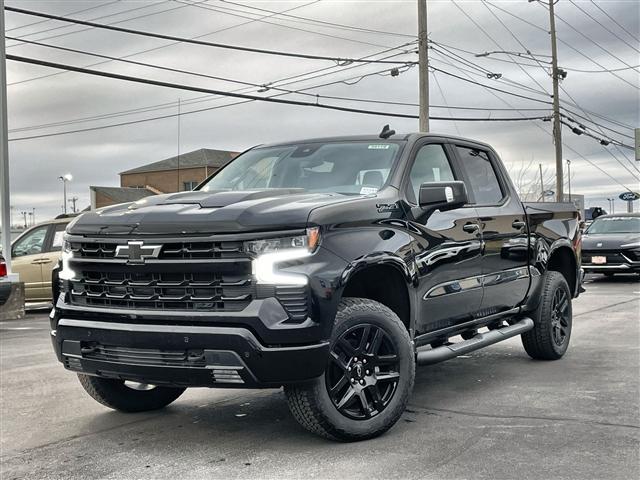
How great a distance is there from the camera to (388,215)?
4949 mm

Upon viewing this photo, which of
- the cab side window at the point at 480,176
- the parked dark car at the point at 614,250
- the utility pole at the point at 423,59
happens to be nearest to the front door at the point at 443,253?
the cab side window at the point at 480,176

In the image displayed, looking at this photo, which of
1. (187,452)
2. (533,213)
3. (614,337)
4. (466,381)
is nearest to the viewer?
(187,452)

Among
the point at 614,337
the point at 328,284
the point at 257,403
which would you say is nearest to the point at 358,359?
the point at 328,284

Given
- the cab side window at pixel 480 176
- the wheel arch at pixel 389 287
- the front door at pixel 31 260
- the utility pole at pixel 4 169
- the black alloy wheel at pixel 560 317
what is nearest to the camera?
the wheel arch at pixel 389 287

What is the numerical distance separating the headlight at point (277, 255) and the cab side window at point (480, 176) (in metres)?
2.48

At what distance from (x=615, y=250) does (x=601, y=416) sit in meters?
13.5

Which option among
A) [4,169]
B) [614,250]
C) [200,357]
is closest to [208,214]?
[200,357]

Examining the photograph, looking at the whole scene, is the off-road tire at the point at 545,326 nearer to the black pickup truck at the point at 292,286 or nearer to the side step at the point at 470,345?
the side step at the point at 470,345

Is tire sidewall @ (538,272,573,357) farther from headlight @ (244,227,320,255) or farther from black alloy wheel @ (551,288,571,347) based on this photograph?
headlight @ (244,227,320,255)

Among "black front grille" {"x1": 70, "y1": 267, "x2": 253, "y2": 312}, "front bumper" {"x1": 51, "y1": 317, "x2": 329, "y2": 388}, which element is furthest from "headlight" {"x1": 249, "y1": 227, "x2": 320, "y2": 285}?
"front bumper" {"x1": 51, "y1": 317, "x2": 329, "y2": 388}

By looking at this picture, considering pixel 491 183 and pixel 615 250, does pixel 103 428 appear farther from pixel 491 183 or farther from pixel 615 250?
pixel 615 250

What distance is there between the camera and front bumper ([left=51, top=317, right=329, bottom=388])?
4.11m

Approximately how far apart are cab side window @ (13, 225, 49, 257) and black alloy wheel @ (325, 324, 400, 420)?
36.8ft

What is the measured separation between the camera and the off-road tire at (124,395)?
209 inches
